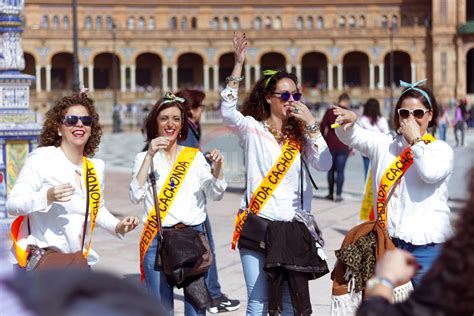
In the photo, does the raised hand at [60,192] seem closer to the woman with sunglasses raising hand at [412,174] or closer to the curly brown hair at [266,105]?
the curly brown hair at [266,105]

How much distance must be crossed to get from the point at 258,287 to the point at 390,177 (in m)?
0.96

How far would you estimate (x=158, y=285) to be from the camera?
5012 mm

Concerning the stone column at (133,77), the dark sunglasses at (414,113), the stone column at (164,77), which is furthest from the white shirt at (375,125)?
the stone column at (164,77)

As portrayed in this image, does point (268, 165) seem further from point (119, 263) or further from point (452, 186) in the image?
point (452, 186)

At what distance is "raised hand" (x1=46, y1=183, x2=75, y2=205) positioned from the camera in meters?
4.18

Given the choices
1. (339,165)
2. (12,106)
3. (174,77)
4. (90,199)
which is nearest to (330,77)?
(174,77)

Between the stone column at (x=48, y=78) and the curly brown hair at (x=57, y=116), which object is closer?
the curly brown hair at (x=57, y=116)

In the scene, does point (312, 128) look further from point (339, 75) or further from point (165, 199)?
point (339, 75)

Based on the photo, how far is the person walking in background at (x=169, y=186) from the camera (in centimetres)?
502

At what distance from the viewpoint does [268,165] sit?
16.5 ft

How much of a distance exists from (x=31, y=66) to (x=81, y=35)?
5.06 metres

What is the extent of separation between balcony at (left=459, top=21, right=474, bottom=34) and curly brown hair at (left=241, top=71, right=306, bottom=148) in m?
56.8

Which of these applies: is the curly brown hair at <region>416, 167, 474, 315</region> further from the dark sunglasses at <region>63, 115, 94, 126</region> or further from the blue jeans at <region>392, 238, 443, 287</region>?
the dark sunglasses at <region>63, 115, 94, 126</region>

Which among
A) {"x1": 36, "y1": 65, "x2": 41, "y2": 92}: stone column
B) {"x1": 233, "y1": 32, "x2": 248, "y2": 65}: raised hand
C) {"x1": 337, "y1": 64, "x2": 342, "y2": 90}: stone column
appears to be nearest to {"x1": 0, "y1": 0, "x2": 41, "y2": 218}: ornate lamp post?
{"x1": 233, "y1": 32, "x2": 248, "y2": 65}: raised hand
